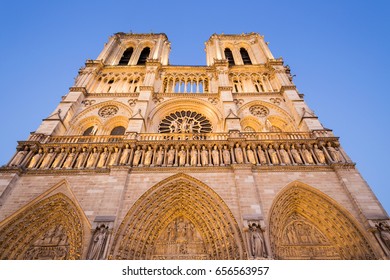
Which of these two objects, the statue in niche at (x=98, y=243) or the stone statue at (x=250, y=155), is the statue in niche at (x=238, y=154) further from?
the statue in niche at (x=98, y=243)

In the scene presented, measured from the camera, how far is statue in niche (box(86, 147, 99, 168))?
31.3 ft

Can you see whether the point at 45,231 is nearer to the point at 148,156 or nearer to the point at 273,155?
the point at 148,156

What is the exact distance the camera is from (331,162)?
30.7 feet

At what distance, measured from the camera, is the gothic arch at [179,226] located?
24.7ft

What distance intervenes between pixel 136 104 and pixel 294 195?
8.90m

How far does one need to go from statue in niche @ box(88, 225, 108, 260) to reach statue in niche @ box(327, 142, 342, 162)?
8.74 metres

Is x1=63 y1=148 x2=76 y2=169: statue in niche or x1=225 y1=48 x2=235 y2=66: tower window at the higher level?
x1=225 y1=48 x2=235 y2=66: tower window

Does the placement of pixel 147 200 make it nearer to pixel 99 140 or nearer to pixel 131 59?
pixel 99 140

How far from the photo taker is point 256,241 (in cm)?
691

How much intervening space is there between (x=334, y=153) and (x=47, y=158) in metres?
11.6

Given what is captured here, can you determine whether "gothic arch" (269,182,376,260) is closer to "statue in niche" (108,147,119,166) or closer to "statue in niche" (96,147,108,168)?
"statue in niche" (108,147,119,166)

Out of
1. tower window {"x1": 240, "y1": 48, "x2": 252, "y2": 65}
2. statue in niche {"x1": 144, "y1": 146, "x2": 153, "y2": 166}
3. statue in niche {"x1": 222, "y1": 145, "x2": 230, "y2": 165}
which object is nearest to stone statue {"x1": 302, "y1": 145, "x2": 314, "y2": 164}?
statue in niche {"x1": 222, "y1": 145, "x2": 230, "y2": 165}

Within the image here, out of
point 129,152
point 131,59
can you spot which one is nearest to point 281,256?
point 129,152

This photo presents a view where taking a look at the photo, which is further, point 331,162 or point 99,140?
point 99,140
